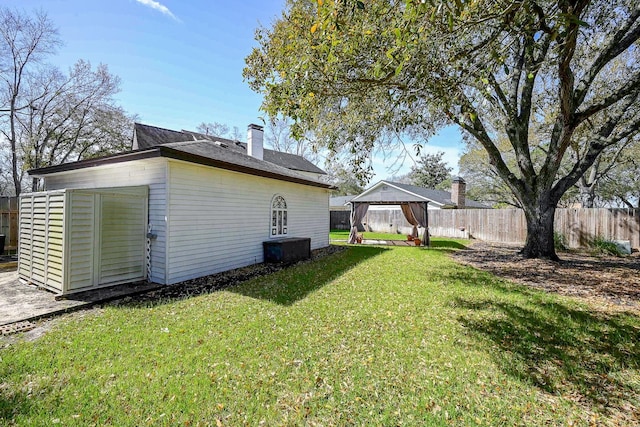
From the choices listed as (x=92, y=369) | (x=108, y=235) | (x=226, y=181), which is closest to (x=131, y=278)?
(x=108, y=235)

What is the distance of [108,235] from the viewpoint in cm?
554

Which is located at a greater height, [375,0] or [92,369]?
[375,0]

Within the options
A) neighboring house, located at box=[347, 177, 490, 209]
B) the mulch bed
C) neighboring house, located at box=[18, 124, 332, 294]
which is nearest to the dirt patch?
the mulch bed

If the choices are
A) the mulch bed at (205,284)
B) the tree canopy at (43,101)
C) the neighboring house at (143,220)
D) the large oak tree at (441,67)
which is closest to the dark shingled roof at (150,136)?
the neighboring house at (143,220)

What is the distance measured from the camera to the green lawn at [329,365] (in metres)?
2.34

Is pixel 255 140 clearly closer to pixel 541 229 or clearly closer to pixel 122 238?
pixel 122 238

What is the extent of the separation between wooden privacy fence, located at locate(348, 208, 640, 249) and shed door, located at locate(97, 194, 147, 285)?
16.1 meters

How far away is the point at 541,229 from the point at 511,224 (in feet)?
20.5

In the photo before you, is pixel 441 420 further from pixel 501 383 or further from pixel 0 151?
pixel 0 151

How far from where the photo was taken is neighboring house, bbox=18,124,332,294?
5137 mm

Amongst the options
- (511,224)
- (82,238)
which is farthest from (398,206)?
(82,238)

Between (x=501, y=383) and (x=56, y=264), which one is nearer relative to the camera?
(x=501, y=383)

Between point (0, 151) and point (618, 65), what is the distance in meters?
31.5

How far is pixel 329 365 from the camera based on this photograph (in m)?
3.04
